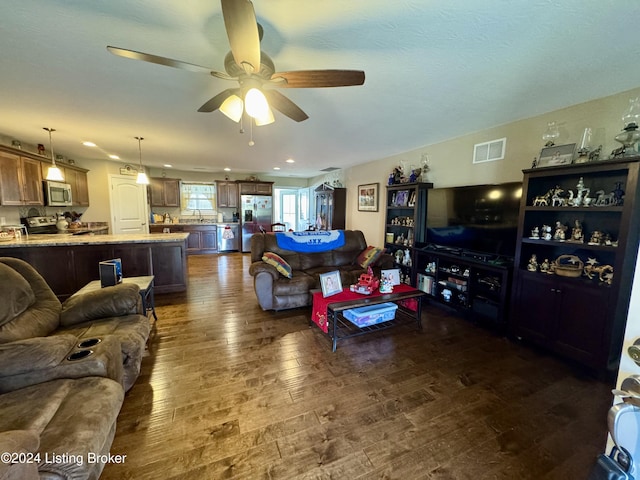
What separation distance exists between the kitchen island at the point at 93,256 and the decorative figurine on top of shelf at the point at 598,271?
474 centimetres

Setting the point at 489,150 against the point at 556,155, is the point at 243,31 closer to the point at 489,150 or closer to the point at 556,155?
the point at 556,155

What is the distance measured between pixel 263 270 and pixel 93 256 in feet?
8.25

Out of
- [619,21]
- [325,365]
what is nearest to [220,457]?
[325,365]

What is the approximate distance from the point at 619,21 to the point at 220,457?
10.5 ft

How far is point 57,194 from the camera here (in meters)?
4.52

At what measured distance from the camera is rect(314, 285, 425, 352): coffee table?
2486mm

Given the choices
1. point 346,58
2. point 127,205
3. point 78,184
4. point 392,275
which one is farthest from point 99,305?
point 127,205

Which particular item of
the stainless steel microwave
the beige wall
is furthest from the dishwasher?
the beige wall

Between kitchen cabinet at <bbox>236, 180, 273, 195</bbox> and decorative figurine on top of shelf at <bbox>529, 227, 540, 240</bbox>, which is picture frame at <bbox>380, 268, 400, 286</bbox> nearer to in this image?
decorative figurine on top of shelf at <bbox>529, 227, 540, 240</bbox>

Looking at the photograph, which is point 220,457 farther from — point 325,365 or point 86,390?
point 325,365

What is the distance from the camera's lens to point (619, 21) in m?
1.37

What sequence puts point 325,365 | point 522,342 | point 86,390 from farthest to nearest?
1. point 522,342
2. point 325,365
3. point 86,390

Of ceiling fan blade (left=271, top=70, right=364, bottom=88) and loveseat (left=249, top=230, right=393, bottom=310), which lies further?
loveseat (left=249, top=230, right=393, bottom=310)

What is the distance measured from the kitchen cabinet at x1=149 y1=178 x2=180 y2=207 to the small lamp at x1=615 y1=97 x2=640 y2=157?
8.20 meters
